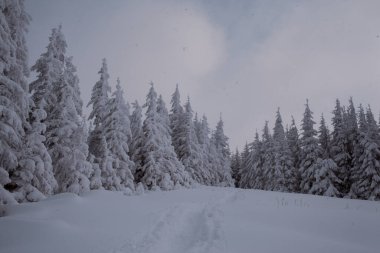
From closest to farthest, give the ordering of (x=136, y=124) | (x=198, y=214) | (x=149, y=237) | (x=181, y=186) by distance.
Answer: (x=149, y=237) → (x=198, y=214) → (x=181, y=186) → (x=136, y=124)

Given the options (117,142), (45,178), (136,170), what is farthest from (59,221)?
(136,170)

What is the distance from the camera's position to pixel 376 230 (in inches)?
395

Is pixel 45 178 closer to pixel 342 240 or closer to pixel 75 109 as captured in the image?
pixel 75 109

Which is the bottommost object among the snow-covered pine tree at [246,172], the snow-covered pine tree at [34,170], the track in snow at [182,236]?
the track in snow at [182,236]

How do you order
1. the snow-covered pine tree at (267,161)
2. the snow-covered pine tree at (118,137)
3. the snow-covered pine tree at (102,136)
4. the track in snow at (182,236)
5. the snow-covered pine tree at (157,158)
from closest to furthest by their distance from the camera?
the track in snow at (182,236), the snow-covered pine tree at (102,136), the snow-covered pine tree at (118,137), the snow-covered pine tree at (157,158), the snow-covered pine tree at (267,161)

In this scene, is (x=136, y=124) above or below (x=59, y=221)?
above

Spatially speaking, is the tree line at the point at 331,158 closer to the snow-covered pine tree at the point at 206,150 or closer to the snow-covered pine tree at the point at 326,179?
the snow-covered pine tree at the point at 326,179

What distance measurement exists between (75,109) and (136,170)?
41.1ft

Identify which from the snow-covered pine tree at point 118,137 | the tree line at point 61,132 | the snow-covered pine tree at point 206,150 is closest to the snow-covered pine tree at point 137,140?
the tree line at point 61,132

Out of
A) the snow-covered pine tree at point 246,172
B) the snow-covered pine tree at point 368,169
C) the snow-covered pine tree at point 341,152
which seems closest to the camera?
the snow-covered pine tree at point 368,169

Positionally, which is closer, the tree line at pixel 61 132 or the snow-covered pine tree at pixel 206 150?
the tree line at pixel 61 132

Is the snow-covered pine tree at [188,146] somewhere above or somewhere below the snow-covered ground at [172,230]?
above

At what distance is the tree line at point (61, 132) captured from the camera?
13.8m

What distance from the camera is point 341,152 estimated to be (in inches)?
1503
